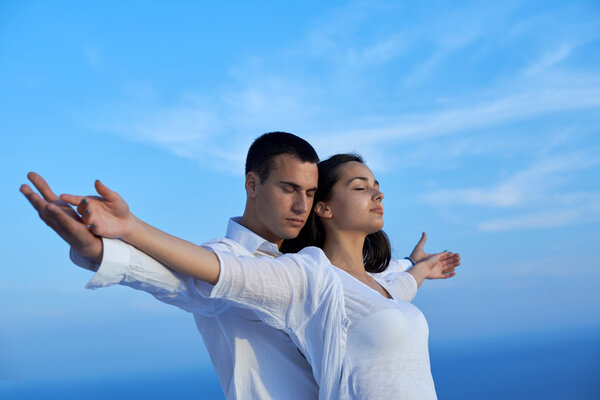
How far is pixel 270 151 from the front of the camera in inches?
119

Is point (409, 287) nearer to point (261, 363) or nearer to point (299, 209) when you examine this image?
point (299, 209)

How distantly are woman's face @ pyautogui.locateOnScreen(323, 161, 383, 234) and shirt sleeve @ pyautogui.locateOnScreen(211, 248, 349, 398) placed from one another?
0.52 m

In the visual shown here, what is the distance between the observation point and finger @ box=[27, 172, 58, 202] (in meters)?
1.79

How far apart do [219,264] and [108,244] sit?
0.43m

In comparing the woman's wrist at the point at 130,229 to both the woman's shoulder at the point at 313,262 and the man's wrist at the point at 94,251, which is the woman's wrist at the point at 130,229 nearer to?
the man's wrist at the point at 94,251

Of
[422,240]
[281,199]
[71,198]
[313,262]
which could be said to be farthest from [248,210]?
[422,240]

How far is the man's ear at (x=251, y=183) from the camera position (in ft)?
10.00

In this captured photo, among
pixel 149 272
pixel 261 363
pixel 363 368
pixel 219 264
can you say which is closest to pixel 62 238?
pixel 149 272

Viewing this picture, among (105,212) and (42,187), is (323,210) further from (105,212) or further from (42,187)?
(42,187)

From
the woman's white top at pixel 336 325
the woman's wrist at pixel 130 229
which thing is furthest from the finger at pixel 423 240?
the woman's wrist at pixel 130 229

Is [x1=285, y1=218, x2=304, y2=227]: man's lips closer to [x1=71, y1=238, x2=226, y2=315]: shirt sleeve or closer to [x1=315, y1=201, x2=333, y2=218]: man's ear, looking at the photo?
[x1=315, y1=201, x2=333, y2=218]: man's ear

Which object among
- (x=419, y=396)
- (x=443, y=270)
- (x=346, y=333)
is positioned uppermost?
(x=443, y=270)

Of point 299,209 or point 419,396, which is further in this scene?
point 299,209

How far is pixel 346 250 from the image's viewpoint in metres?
3.02
